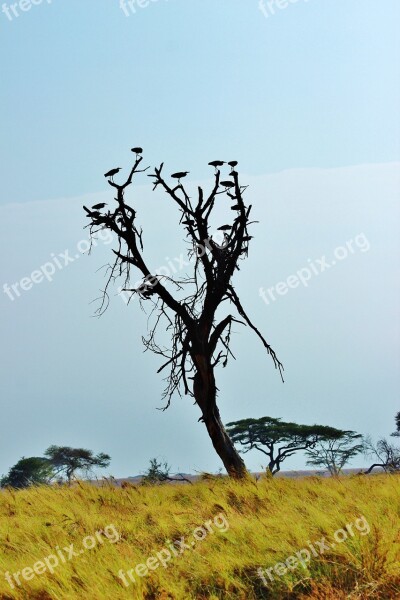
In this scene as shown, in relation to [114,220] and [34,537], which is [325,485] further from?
[114,220]

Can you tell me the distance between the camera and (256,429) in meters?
36.2

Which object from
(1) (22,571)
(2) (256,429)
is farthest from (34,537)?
(2) (256,429)

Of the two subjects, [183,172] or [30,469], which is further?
[30,469]

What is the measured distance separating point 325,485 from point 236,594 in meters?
5.93

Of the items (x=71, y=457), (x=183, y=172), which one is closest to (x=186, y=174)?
(x=183, y=172)

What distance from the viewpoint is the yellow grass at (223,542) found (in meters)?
7.84
